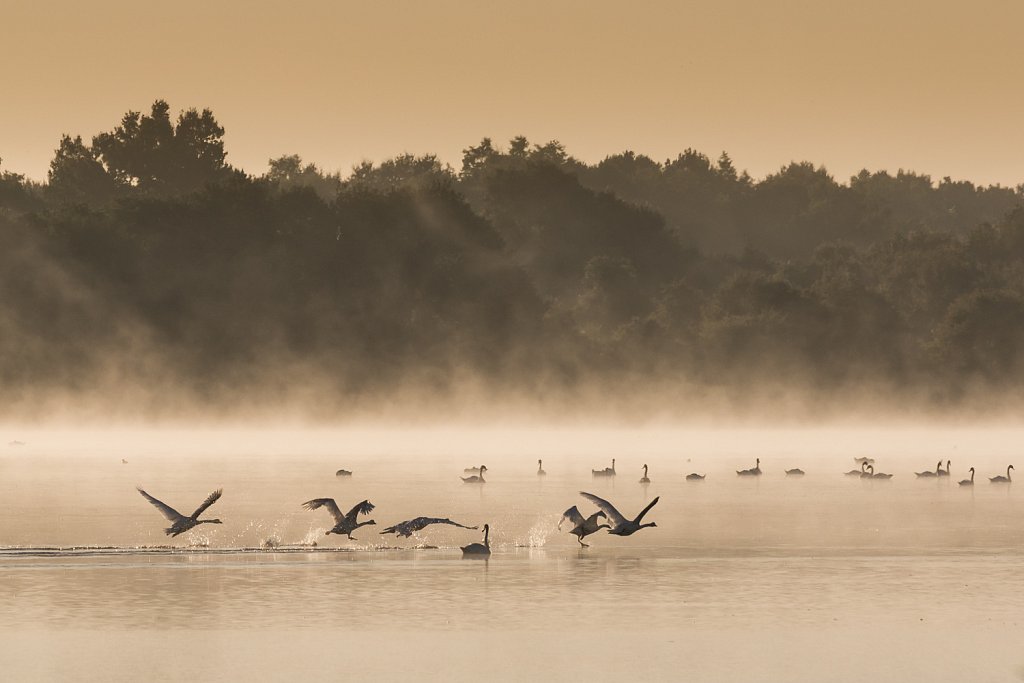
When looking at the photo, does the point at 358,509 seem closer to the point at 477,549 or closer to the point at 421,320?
the point at 477,549

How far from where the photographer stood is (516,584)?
109 feet

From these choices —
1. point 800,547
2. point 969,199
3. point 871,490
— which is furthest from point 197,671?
point 969,199

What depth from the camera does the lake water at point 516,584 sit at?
1020 inches

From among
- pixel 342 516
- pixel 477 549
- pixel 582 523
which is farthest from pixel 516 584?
pixel 342 516

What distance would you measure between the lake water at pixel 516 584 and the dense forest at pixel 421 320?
174 ft

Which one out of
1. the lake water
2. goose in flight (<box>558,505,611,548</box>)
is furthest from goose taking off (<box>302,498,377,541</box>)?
goose in flight (<box>558,505,611,548</box>)

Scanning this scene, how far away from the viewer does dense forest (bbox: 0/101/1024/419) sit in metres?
113

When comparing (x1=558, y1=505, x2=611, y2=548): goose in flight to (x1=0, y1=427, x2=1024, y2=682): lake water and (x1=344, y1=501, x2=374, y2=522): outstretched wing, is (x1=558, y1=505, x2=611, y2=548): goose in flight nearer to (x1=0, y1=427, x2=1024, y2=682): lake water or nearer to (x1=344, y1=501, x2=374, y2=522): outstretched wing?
(x1=0, y1=427, x2=1024, y2=682): lake water

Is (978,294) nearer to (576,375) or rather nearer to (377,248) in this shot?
(576,375)

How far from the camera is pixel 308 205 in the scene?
121062 millimetres

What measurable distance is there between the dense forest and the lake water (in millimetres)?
52891

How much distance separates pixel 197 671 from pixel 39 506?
934 inches

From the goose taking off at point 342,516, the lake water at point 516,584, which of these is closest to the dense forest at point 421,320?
the lake water at point 516,584

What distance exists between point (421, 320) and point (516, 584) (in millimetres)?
85003
